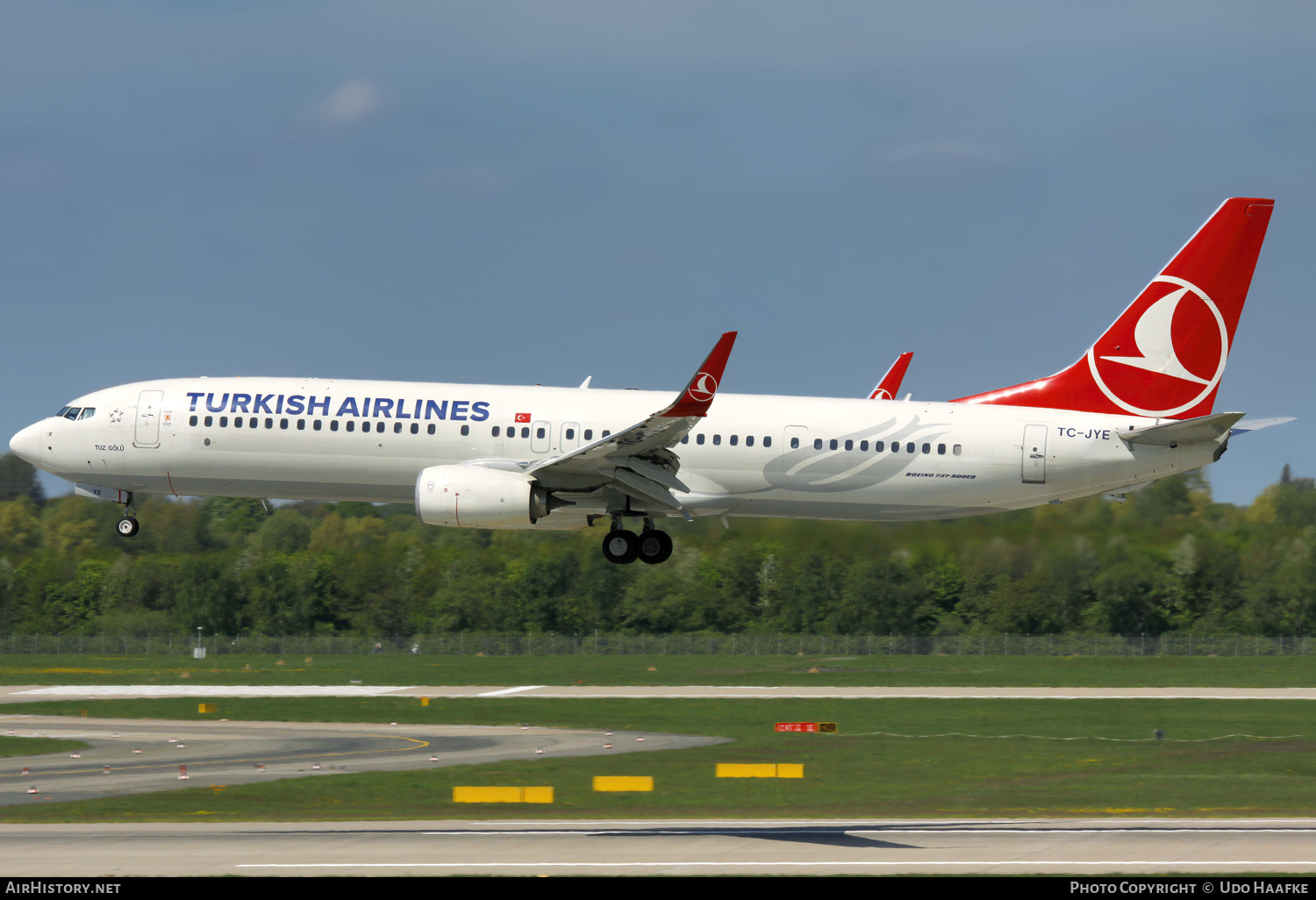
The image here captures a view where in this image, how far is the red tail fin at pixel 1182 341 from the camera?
42719mm

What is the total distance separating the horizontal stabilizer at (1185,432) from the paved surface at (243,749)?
66.5 feet

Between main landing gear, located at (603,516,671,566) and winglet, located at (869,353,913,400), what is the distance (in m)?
9.53

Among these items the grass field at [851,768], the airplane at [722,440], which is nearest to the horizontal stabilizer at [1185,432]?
the airplane at [722,440]

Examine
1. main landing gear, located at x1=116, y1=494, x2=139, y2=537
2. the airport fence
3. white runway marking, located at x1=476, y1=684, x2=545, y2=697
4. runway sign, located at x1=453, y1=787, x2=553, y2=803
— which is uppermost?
main landing gear, located at x1=116, y1=494, x2=139, y2=537

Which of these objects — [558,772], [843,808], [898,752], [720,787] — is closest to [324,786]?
[558,772]

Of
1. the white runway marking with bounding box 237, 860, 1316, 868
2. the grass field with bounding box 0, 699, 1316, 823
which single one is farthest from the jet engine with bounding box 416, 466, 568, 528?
the white runway marking with bounding box 237, 860, 1316, 868

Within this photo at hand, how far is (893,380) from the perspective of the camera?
156 ft

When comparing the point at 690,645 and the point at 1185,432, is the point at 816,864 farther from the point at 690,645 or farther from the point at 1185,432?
the point at 690,645

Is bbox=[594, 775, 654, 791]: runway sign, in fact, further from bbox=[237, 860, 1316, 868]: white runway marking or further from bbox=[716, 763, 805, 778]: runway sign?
bbox=[237, 860, 1316, 868]: white runway marking

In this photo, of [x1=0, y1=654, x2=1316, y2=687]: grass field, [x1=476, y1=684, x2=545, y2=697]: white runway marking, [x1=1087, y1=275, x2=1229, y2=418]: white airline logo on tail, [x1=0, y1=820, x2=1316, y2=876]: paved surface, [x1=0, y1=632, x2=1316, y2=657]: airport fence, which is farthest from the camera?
[x1=0, y1=632, x2=1316, y2=657]: airport fence

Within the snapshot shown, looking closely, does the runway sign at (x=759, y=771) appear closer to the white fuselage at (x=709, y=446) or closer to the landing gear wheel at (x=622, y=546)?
the landing gear wheel at (x=622, y=546)

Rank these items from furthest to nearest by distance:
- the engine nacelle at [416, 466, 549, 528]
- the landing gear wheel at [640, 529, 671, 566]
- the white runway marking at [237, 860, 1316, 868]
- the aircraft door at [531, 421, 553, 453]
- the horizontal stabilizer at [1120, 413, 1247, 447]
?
the aircraft door at [531, 421, 553, 453] < the landing gear wheel at [640, 529, 671, 566] < the engine nacelle at [416, 466, 549, 528] < the horizontal stabilizer at [1120, 413, 1247, 447] < the white runway marking at [237, 860, 1316, 868]

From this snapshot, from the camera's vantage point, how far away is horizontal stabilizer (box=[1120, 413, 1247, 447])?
37688 mm

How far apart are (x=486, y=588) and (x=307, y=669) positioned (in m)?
15.4
